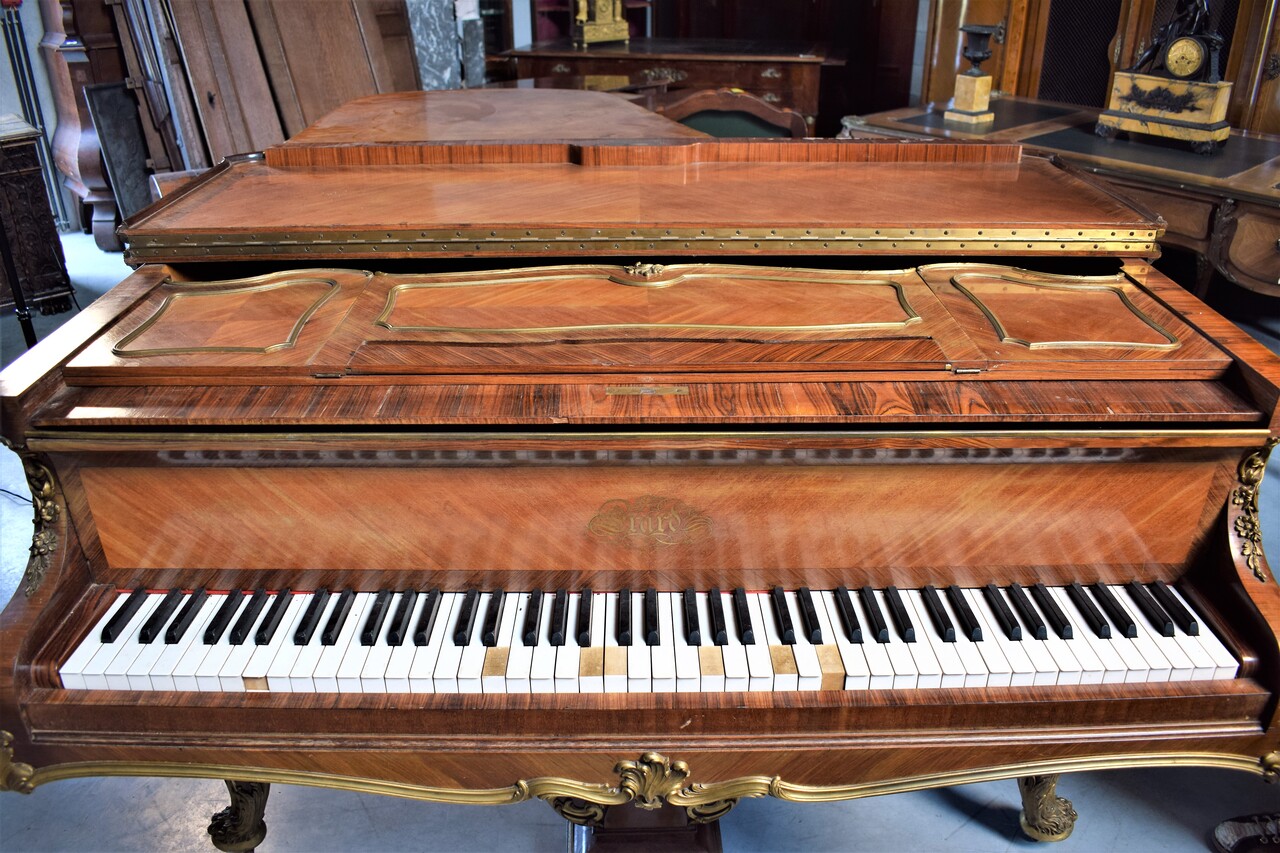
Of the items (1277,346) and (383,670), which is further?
(1277,346)

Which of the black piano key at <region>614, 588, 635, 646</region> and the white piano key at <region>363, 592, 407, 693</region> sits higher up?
the black piano key at <region>614, 588, 635, 646</region>

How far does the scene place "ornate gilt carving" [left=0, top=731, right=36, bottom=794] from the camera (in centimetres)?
175

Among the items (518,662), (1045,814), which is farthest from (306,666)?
(1045,814)

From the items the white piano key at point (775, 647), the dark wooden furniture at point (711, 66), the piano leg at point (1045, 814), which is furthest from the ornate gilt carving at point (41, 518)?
the dark wooden furniture at point (711, 66)

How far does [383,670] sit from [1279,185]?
375cm

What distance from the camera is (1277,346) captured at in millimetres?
4617

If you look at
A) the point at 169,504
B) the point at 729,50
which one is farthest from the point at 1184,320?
the point at 729,50

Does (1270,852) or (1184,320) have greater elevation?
(1184,320)

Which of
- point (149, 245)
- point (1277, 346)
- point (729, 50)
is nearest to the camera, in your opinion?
point (149, 245)

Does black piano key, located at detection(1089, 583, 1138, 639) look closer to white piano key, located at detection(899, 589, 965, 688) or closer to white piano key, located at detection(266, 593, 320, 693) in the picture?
white piano key, located at detection(899, 589, 965, 688)

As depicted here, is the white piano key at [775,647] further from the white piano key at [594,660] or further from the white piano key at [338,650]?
the white piano key at [338,650]

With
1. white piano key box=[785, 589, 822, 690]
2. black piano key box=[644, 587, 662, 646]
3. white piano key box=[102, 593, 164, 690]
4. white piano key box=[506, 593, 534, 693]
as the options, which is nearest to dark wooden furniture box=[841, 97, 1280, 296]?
white piano key box=[785, 589, 822, 690]

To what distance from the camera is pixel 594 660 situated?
5.64 feet

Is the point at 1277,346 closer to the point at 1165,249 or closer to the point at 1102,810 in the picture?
the point at 1165,249
